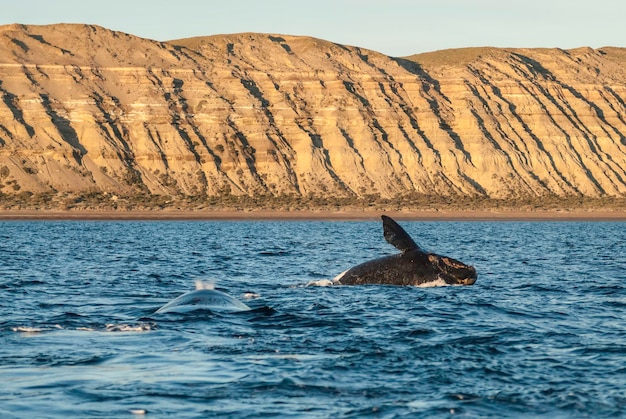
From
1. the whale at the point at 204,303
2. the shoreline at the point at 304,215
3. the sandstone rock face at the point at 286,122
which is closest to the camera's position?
the whale at the point at 204,303

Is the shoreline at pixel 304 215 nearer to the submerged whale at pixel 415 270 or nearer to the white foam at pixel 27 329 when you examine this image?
the submerged whale at pixel 415 270

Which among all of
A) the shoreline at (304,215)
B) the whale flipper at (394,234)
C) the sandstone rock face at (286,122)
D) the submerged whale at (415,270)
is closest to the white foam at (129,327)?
the whale flipper at (394,234)

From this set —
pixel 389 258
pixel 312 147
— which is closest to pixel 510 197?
pixel 312 147

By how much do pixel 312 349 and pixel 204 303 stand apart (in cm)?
470

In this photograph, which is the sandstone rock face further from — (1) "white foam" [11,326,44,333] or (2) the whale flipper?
(1) "white foam" [11,326,44,333]

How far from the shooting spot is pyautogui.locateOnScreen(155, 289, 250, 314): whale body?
20.3 meters

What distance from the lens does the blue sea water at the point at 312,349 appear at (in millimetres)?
12477

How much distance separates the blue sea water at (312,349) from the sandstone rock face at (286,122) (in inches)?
3901

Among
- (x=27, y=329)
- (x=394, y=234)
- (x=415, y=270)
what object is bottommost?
(x=27, y=329)

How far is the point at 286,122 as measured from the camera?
463ft

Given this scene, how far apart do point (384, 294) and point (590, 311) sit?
15.1 feet

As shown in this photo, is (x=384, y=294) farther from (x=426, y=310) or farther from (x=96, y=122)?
(x=96, y=122)

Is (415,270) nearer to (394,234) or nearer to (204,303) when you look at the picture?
(394,234)

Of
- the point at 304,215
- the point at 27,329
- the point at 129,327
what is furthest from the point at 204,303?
the point at 304,215
